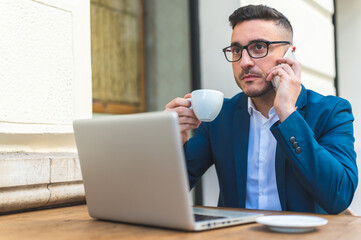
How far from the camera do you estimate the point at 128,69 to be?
378 cm

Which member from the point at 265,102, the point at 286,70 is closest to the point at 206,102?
the point at 286,70

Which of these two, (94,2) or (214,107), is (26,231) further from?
(94,2)

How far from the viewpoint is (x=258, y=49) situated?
5.74 ft

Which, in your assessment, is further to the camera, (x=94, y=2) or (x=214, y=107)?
(x=94, y=2)

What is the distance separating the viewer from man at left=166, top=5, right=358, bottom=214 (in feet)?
4.68

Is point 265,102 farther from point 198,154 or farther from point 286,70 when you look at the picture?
point 198,154

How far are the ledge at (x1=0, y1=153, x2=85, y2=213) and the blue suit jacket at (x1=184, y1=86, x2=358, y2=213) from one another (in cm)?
50

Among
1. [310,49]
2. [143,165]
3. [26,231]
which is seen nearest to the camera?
[143,165]

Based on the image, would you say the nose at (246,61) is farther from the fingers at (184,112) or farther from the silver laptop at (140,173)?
the silver laptop at (140,173)

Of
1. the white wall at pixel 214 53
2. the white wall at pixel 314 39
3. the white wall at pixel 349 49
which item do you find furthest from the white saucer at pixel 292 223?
the white wall at pixel 349 49

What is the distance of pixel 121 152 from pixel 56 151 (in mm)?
831

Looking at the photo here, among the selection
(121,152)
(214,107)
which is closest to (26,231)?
(121,152)

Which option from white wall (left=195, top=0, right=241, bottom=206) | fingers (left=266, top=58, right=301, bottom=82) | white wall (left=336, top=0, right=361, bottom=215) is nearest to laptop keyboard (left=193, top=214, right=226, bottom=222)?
fingers (left=266, top=58, right=301, bottom=82)

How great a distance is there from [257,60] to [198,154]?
1.56ft
